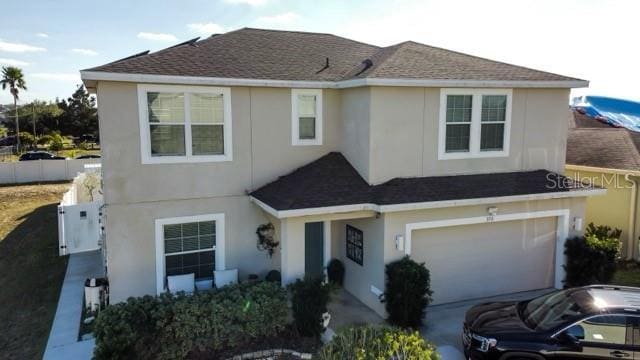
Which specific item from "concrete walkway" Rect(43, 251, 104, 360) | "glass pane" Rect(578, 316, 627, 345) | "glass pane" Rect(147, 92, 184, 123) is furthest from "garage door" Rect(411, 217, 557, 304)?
"concrete walkway" Rect(43, 251, 104, 360)

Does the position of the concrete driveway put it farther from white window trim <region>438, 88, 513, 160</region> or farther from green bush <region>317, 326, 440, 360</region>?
white window trim <region>438, 88, 513, 160</region>

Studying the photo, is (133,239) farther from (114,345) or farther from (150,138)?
(114,345)

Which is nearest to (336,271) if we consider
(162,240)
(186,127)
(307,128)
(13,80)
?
(307,128)

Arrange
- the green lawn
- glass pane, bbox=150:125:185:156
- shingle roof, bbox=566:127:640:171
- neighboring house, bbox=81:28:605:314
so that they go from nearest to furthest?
1. neighboring house, bbox=81:28:605:314
2. glass pane, bbox=150:125:185:156
3. the green lawn
4. shingle roof, bbox=566:127:640:171

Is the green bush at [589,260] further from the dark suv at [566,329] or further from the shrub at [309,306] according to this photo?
the shrub at [309,306]

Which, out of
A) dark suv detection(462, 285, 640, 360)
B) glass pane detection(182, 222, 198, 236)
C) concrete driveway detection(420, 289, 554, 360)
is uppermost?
glass pane detection(182, 222, 198, 236)

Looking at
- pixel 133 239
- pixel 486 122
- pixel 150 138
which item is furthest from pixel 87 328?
pixel 486 122

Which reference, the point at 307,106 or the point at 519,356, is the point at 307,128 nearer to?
the point at 307,106
